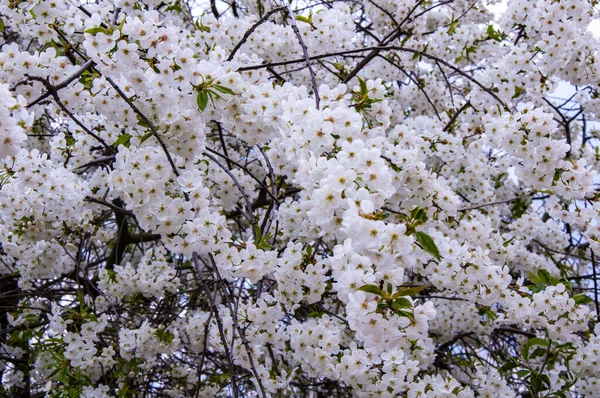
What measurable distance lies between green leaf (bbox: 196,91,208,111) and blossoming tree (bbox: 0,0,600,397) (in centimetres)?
1

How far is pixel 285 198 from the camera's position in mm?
3361

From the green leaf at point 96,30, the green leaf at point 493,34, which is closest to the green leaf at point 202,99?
the green leaf at point 96,30

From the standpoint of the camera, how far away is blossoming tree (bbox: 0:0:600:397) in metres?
1.88

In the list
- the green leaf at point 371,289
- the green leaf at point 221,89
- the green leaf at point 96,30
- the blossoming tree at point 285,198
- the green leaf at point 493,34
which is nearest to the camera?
the green leaf at point 371,289

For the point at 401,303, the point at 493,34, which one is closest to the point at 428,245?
the point at 401,303

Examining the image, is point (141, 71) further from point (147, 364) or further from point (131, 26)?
point (147, 364)

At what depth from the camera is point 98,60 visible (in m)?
2.19

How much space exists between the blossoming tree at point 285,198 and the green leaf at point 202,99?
12 mm

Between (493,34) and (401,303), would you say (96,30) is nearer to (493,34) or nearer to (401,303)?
(401,303)

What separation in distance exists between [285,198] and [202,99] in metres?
1.23

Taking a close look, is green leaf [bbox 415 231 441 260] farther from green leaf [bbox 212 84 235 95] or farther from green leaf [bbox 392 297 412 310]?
green leaf [bbox 212 84 235 95]

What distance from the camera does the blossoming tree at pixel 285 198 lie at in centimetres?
188

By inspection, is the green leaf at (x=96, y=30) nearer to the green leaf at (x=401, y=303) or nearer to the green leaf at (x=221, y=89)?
the green leaf at (x=221, y=89)

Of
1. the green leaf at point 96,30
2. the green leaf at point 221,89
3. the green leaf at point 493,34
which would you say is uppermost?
the green leaf at point 493,34
